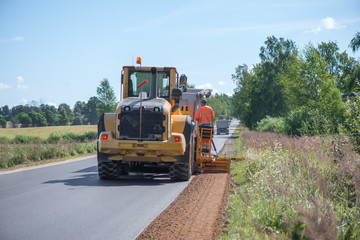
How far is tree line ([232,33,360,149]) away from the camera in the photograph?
68.1 feet

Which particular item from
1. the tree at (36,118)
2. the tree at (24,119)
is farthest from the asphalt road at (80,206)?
the tree at (36,118)

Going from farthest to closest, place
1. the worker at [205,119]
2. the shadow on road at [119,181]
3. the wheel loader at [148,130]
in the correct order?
the worker at [205,119]
the shadow on road at [119,181]
the wheel loader at [148,130]

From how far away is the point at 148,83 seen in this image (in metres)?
11.8

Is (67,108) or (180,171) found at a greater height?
(67,108)

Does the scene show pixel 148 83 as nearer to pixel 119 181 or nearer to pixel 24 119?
pixel 119 181

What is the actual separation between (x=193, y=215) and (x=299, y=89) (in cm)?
3889

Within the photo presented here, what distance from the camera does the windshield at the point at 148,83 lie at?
466 inches

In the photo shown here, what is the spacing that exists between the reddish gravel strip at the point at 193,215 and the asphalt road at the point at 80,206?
237 mm

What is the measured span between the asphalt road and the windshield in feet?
8.74

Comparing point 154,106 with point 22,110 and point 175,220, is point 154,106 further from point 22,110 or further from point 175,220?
point 22,110

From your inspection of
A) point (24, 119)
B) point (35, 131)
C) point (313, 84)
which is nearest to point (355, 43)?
point (313, 84)

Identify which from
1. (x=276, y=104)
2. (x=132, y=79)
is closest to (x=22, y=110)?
(x=276, y=104)

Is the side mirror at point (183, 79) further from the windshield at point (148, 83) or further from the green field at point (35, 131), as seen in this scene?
the green field at point (35, 131)

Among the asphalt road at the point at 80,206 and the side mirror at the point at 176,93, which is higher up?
the side mirror at the point at 176,93
